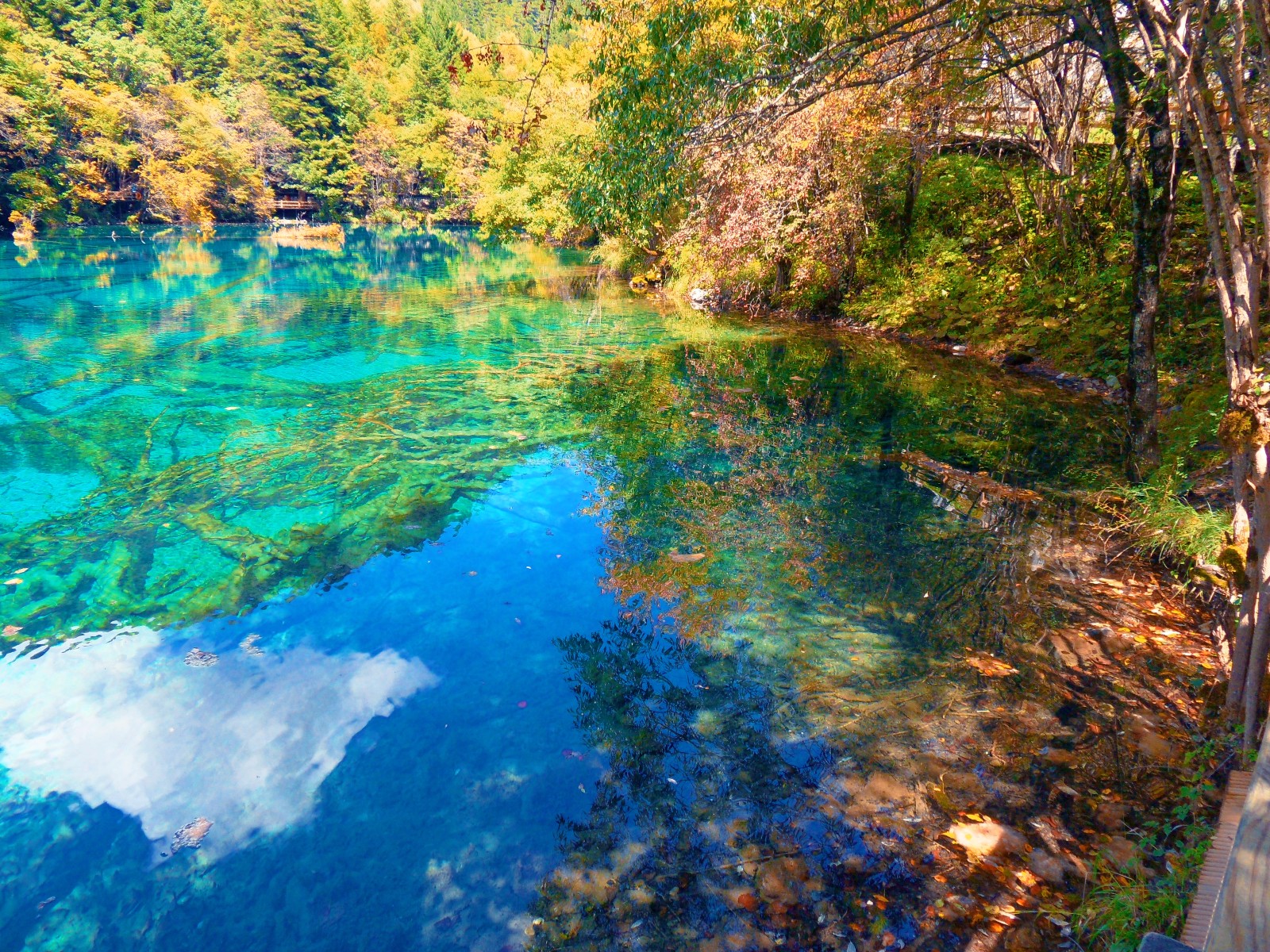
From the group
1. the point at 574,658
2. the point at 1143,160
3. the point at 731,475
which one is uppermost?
the point at 1143,160

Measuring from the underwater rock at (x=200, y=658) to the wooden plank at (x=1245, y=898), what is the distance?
16.2 feet

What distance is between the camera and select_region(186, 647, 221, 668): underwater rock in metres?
4.35

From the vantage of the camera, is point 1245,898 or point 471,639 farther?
point 471,639

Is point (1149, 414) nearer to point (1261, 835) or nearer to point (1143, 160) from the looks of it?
point (1143, 160)

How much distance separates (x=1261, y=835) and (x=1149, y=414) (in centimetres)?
603

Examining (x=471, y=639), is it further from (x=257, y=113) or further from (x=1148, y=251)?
(x=257, y=113)

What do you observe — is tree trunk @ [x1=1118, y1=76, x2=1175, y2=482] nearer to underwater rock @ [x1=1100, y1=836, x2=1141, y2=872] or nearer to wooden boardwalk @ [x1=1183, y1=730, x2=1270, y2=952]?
underwater rock @ [x1=1100, y1=836, x2=1141, y2=872]

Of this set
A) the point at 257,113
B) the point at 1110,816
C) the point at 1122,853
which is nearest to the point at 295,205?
the point at 257,113

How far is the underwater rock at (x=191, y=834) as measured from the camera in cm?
313

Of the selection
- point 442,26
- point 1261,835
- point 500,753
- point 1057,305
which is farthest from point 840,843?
point 442,26

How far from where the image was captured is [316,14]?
54.5m

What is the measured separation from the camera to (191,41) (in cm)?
4912

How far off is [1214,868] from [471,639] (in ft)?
12.7

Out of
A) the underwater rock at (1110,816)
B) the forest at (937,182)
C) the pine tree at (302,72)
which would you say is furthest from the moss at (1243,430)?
the pine tree at (302,72)
